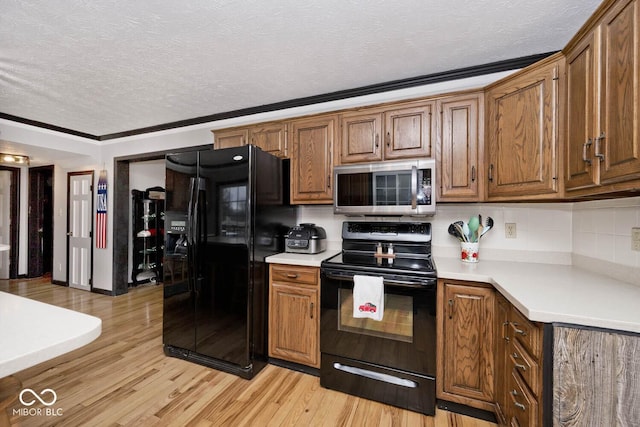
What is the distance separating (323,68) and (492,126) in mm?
1333

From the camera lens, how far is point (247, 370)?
2.10 m

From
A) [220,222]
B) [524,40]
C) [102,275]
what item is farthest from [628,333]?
[102,275]

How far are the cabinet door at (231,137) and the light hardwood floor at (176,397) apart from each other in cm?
201

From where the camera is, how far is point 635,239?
4.71 feet

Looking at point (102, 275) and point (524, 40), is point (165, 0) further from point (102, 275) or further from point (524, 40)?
point (102, 275)

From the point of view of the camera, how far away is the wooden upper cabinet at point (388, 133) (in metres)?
2.09

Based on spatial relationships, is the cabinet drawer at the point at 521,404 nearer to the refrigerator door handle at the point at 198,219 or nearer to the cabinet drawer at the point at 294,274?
the cabinet drawer at the point at 294,274

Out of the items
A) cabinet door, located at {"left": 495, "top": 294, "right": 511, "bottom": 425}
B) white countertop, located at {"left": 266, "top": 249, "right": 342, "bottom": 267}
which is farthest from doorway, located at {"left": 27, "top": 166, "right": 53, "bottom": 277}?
cabinet door, located at {"left": 495, "top": 294, "right": 511, "bottom": 425}

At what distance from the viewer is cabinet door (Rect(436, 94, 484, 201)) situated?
1973 millimetres

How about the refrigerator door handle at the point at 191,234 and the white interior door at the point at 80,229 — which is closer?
the refrigerator door handle at the point at 191,234

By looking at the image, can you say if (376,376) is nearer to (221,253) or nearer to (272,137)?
(221,253)

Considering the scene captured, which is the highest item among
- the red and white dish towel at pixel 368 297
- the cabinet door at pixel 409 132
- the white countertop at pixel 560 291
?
the cabinet door at pixel 409 132

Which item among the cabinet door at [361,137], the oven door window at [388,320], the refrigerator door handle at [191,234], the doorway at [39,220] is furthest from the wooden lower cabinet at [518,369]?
the doorway at [39,220]

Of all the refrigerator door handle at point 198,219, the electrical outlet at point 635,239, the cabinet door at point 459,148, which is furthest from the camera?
the refrigerator door handle at point 198,219
